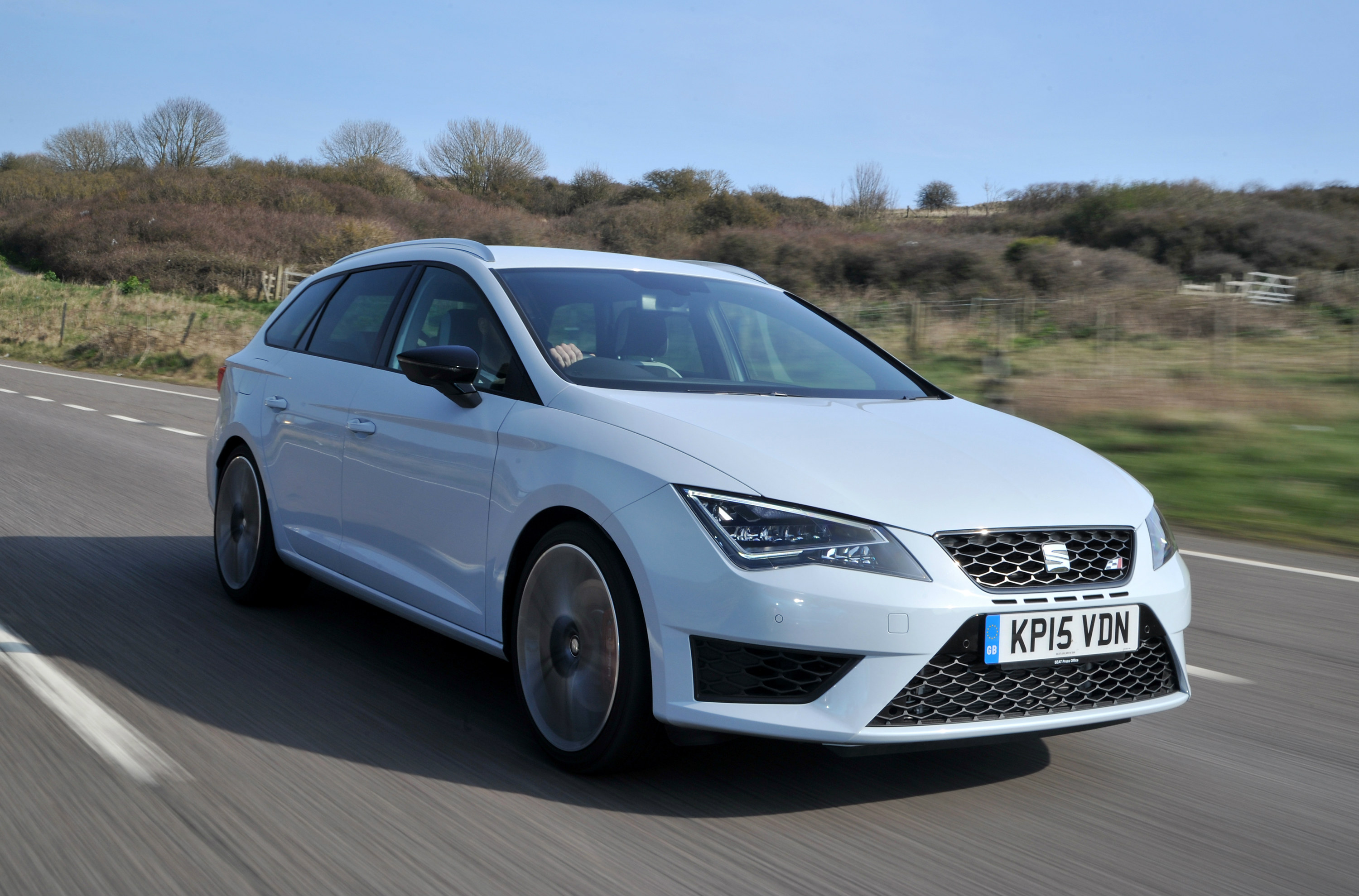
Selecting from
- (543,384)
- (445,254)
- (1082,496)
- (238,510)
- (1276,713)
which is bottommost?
(1276,713)

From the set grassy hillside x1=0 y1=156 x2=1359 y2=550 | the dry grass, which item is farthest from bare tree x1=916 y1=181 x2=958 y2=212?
the dry grass

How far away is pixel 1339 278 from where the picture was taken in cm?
3055

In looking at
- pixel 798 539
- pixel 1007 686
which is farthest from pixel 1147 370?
pixel 798 539

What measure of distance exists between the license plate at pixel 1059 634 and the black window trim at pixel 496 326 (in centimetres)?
152

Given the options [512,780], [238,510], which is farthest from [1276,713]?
[238,510]

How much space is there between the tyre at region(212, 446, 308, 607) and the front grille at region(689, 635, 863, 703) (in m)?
2.86

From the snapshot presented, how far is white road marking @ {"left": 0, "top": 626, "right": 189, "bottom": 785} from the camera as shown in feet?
11.6

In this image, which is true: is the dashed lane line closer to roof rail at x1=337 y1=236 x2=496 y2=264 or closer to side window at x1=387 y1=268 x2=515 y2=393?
roof rail at x1=337 y1=236 x2=496 y2=264

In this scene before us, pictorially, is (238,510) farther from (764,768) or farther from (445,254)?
(764,768)

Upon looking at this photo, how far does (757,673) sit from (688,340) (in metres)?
1.65

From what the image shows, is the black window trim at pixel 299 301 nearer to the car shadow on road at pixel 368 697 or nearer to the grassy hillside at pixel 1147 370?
the car shadow on road at pixel 368 697

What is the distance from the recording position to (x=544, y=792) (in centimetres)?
340

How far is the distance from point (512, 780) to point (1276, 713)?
2.60 metres

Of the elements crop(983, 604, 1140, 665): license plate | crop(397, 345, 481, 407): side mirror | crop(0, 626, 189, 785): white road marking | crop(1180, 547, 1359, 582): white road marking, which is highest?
crop(397, 345, 481, 407): side mirror
